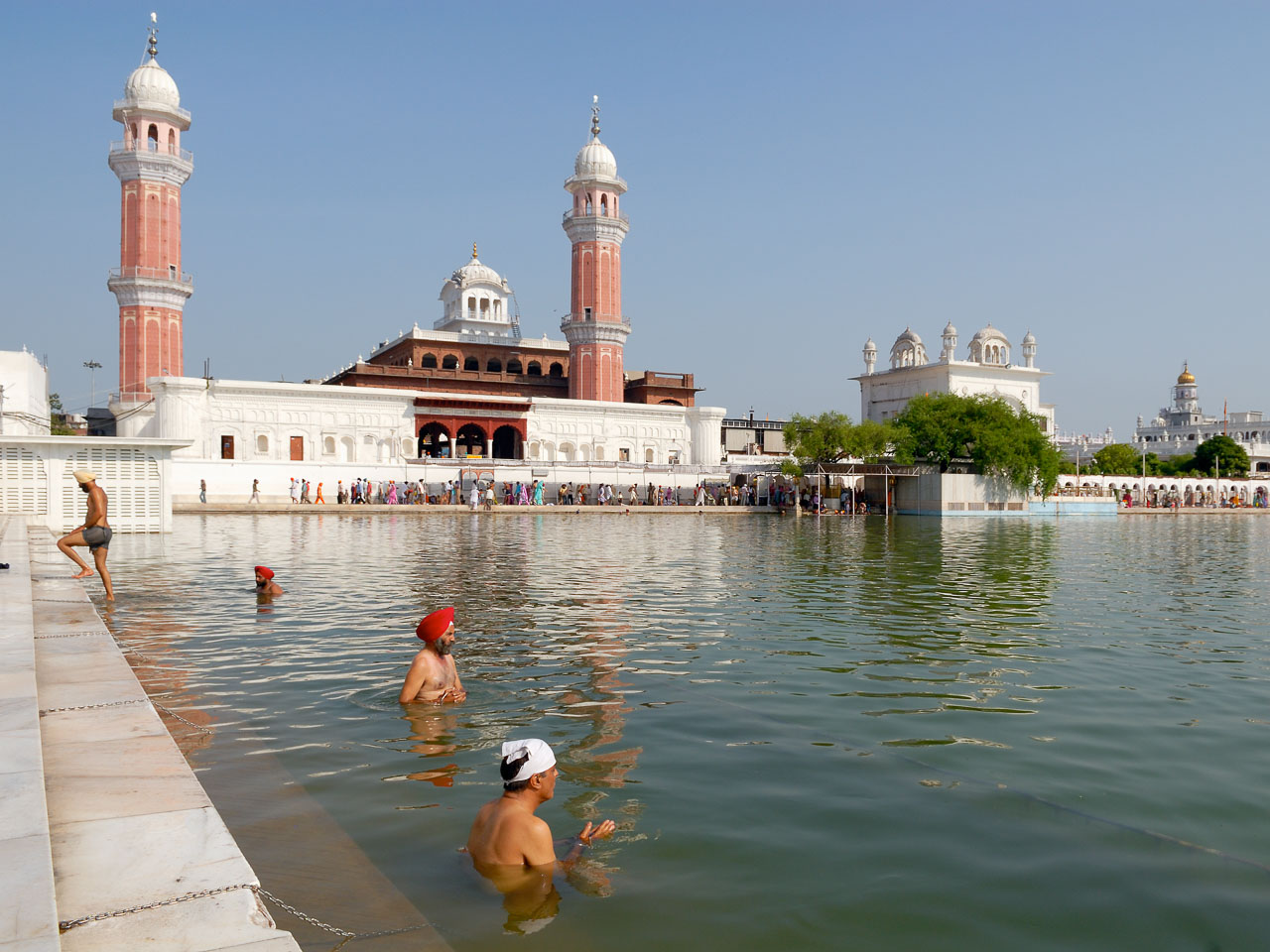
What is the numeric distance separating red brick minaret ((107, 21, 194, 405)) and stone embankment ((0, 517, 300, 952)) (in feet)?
149

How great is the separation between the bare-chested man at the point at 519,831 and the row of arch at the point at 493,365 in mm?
52587

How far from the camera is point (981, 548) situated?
2280 cm

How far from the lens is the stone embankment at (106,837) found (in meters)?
2.71

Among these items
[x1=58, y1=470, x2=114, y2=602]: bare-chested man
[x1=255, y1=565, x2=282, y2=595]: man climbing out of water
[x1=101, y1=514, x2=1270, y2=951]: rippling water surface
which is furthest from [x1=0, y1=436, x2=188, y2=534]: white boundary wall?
[x1=255, y1=565, x2=282, y2=595]: man climbing out of water

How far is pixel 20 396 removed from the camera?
128 feet

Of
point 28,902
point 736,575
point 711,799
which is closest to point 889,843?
point 711,799

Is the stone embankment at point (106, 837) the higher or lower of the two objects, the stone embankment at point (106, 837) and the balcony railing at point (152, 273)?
the lower

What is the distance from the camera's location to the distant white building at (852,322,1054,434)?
68625mm

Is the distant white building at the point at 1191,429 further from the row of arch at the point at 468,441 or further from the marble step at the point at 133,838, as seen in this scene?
the marble step at the point at 133,838

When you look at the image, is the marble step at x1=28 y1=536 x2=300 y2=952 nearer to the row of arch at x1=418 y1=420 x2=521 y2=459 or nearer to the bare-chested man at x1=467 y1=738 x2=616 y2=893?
the bare-chested man at x1=467 y1=738 x2=616 y2=893

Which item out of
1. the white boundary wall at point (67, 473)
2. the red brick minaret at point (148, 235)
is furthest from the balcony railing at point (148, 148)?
the white boundary wall at point (67, 473)

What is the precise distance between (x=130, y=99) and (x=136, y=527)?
33.3m

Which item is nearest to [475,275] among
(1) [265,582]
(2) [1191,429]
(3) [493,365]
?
(3) [493,365]

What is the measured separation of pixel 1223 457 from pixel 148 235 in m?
79.4
